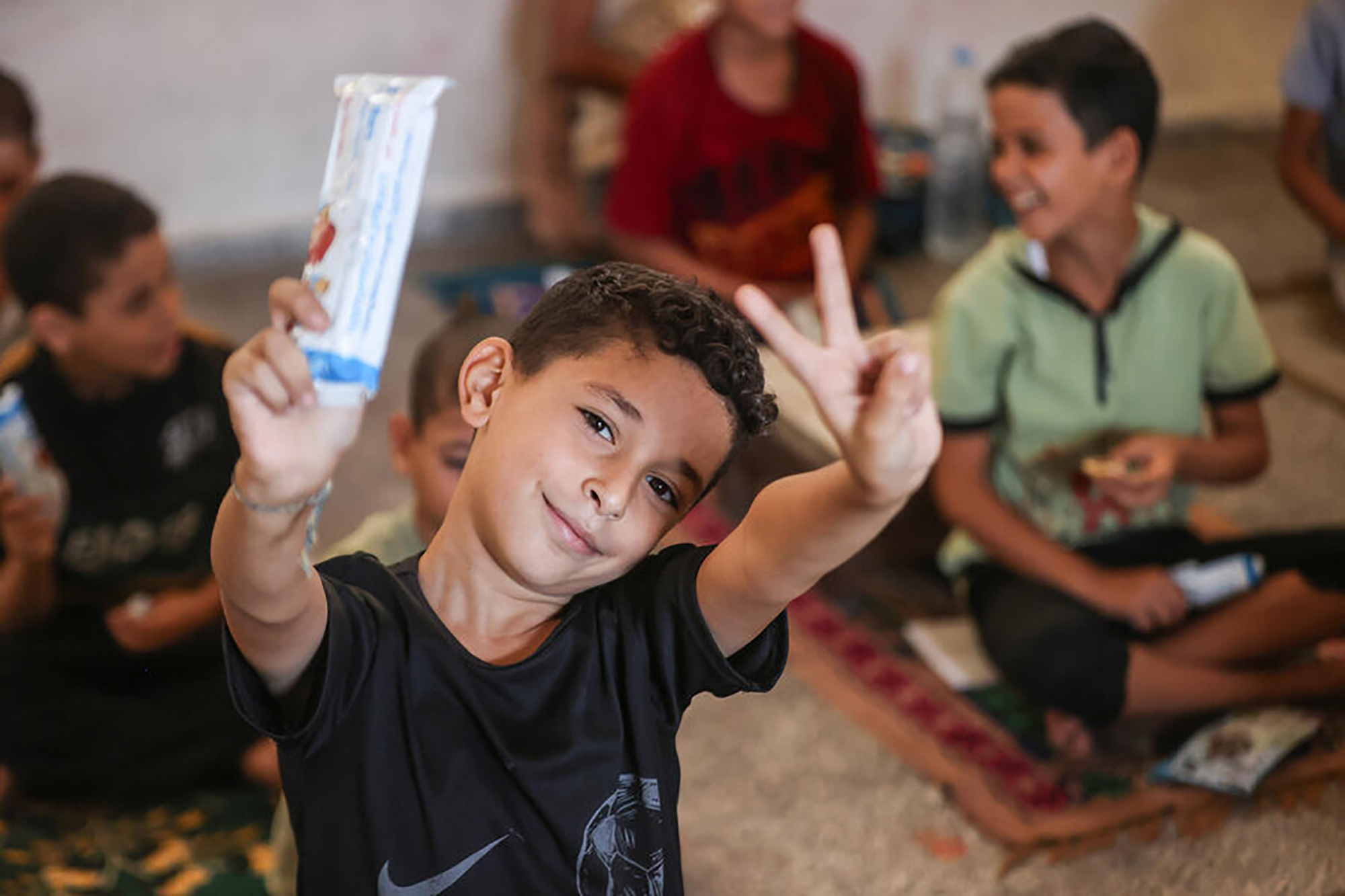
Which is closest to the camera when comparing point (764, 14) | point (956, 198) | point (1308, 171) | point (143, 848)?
point (143, 848)

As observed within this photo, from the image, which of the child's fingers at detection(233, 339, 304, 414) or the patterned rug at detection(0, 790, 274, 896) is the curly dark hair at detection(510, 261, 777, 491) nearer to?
the child's fingers at detection(233, 339, 304, 414)

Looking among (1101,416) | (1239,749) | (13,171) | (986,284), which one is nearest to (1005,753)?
(1239,749)

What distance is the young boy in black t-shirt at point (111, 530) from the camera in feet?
3.65

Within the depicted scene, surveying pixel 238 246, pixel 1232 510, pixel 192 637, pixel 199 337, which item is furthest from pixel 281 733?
pixel 238 246

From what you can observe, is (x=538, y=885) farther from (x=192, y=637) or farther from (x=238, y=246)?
(x=238, y=246)

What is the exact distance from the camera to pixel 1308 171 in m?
1.78

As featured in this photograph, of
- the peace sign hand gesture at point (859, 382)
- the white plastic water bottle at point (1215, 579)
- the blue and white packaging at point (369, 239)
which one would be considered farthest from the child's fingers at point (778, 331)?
the white plastic water bottle at point (1215, 579)

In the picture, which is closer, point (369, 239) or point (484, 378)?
point (369, 239)

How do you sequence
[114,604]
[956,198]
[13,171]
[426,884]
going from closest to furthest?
[426,884], [114,604], [13,171], [956,198]

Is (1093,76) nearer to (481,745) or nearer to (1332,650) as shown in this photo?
(1332,650)

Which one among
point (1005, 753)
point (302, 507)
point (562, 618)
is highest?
point (302, 507)

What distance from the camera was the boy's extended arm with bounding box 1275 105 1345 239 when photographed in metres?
1.76

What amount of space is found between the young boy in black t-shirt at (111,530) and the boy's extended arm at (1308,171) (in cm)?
133

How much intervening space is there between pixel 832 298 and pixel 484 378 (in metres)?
0.18
